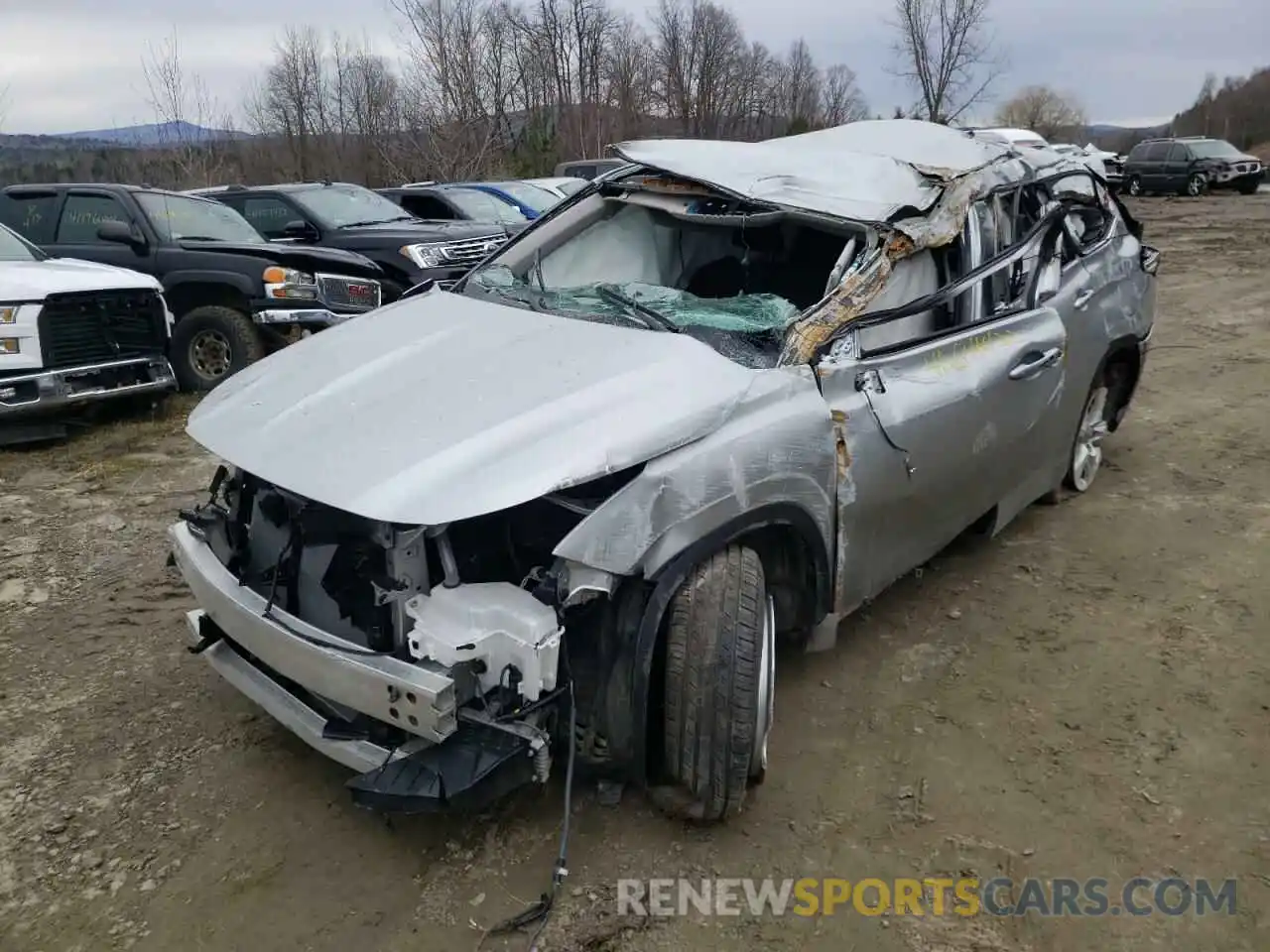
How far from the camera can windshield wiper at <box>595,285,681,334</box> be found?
317 cm

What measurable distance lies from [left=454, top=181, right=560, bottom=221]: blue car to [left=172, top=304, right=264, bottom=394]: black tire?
16.6 feet

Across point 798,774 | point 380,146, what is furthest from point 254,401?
point 380,146

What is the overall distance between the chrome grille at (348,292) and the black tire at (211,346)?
66cm

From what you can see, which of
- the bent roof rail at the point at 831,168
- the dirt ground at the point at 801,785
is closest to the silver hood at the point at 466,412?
the bent roof rail at the point at 831,168

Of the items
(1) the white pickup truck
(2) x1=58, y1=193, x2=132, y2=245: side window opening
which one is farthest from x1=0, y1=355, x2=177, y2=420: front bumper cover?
(2) x1=58, y1=193, x2=132, y2=245: side window opening

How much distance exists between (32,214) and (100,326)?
9.42 ft

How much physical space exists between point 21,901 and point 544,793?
4.59ft

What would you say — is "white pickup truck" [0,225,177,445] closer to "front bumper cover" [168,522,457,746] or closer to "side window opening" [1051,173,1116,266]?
"front bumper cover" [168,522,457,746]

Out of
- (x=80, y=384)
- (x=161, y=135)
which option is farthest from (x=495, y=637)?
(x=161, y=135)

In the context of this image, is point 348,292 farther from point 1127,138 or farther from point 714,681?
point 1127,138

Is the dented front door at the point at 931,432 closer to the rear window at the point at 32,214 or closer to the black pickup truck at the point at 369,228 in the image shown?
the black pickup truck at the point at 369,228

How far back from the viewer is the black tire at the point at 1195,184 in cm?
2578

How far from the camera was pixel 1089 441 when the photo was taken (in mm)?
A: 5246

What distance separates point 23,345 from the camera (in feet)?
20.5
